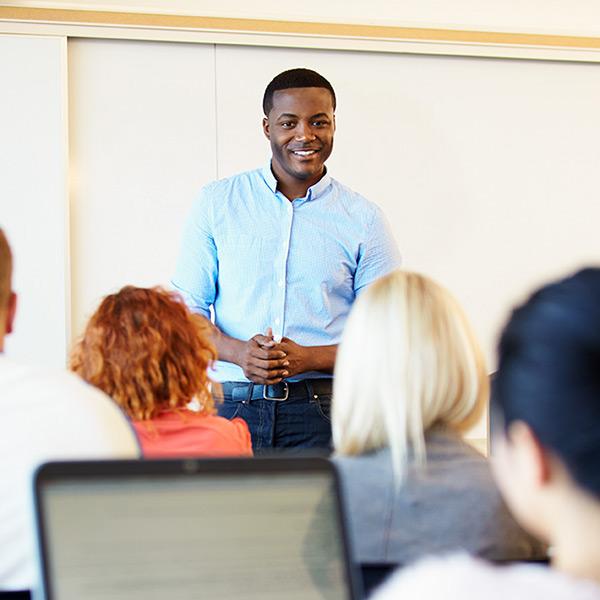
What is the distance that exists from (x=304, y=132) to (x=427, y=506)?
1.75 m

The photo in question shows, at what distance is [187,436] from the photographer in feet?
6.55

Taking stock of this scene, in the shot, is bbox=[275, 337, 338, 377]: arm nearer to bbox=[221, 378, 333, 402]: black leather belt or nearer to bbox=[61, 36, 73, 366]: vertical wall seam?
bbox=[221, 378, 333, 402]: black leather belt

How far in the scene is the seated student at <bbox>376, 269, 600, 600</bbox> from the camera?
0.90 metres

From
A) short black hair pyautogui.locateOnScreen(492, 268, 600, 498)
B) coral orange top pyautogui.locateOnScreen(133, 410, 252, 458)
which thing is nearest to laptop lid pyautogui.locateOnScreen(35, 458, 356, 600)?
short black hair pyautogui.locateOnScreen(492, 268, 600, 498)

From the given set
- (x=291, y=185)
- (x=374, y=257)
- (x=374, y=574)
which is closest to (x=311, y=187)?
(x=291, y=185)

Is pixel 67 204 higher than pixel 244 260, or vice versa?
pixel 67 204

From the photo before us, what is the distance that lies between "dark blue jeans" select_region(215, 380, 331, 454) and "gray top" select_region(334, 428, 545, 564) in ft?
4.30

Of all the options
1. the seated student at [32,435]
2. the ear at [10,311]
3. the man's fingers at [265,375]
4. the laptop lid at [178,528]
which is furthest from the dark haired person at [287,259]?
the laptop lid at [178,528]

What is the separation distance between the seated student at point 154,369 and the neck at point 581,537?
1.07 m

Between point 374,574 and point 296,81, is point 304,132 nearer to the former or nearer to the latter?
point 296,81

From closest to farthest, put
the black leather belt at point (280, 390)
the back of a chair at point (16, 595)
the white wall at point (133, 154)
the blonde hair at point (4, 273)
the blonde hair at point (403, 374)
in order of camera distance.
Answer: the back of a chair at point (16, 595) < the blonde hair at point (403, 374) < the blonde hair at point (4, 273) < the black leather belt at point (280, 390) < the white wall at point (133, 154)

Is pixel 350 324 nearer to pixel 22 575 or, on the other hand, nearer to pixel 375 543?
pixel 375 543

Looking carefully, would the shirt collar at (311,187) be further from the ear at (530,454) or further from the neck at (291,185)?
the ear at (530,454)

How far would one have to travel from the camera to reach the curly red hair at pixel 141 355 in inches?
80.4
